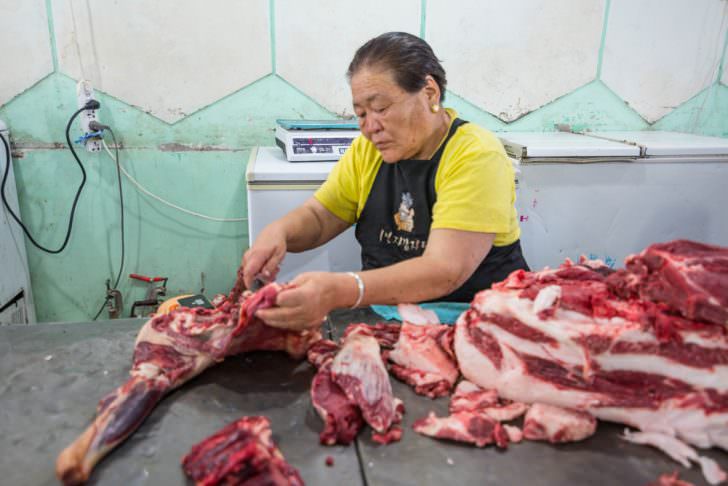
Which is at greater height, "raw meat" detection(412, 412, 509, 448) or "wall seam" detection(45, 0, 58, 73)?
"wall seam" detection(45, 0, 58, 73)

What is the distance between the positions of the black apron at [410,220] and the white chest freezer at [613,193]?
3.23 ft

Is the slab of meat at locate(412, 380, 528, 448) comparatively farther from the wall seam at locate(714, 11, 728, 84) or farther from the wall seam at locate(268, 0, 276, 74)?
the wall seam at locate(714, 11, 728, 84)

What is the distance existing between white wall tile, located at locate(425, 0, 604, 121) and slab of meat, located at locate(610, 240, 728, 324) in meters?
2.34

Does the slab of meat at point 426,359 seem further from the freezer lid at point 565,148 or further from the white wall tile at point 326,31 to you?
the white wall tile at point 326,31

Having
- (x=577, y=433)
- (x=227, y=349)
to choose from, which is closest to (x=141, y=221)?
(x=227, y=349)

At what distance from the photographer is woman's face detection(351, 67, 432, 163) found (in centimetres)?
168

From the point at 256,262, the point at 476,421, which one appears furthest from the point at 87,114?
the point at 476,421

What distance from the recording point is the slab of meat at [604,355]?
1.19 m

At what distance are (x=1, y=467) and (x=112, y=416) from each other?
23 centimetres

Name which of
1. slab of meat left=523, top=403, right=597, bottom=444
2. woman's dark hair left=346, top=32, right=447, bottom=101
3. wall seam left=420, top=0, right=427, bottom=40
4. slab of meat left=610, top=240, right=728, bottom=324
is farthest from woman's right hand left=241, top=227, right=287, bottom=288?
wall seam left=420, top=0, right=427, bottom=40

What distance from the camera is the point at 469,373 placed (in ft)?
4.70

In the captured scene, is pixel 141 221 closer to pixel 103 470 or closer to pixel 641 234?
pixel 103 470

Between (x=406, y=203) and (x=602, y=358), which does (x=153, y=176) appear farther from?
(x=602, y=358)

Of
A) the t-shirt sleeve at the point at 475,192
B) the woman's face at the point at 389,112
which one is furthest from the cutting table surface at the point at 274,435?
the woman's face at the point at 389,112
